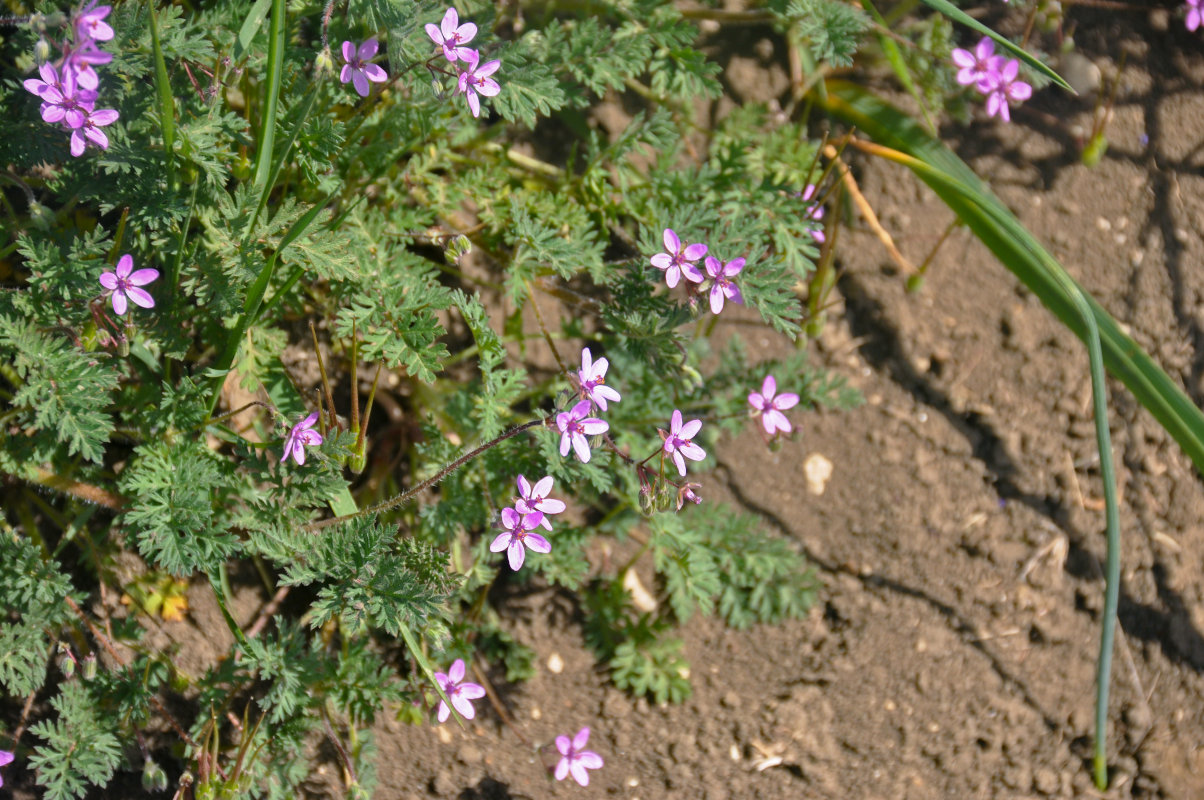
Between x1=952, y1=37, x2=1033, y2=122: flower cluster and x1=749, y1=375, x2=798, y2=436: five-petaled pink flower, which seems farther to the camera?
x1=952, y1=37, x2=1033, y2=122: flower cluster

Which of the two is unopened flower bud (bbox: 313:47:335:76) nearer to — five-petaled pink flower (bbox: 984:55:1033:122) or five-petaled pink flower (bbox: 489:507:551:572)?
five-petaled pink flower (bbox: 489:507:551:572)

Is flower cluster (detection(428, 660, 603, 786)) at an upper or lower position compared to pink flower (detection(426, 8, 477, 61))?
lower

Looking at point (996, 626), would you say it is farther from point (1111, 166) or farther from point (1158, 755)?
point (1111, 166)

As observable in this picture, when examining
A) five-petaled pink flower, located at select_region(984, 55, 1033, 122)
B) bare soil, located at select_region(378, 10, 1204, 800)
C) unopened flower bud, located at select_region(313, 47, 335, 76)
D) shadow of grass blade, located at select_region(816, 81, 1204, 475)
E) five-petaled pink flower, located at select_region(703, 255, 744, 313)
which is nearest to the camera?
unopened flower bud, located at select_region(313, 47, 335, 76)

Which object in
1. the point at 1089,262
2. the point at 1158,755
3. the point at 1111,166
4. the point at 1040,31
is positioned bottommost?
the point at 1158,755

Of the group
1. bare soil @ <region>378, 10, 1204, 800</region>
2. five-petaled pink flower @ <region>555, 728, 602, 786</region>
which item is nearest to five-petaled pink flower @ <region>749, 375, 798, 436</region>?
bare soil @ <region>378, 10, 1204, 800</region>

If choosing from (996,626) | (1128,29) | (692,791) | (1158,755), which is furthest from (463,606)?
(1128,29)
